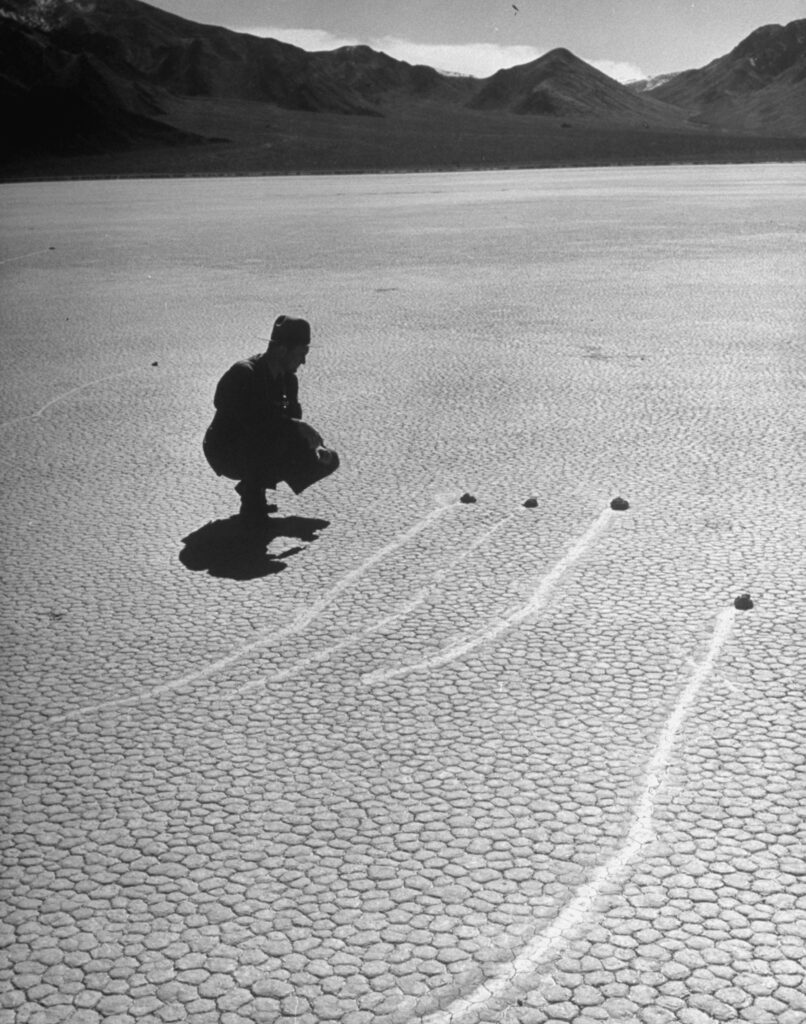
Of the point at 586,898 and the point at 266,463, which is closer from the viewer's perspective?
the point at 586,898

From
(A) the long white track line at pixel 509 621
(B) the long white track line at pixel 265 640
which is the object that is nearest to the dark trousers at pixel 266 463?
(B) the long white track line at pixel 265 640

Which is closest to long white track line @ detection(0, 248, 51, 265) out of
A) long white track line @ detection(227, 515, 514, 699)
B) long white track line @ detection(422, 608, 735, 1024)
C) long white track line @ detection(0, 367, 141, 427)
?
long white track line @ detection(0, 367, 141, 427)

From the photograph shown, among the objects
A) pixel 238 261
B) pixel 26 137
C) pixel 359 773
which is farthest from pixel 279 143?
pixel 359 773

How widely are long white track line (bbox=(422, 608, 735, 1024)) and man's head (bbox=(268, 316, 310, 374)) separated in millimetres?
3423

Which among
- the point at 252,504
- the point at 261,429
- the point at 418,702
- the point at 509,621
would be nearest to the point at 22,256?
the point at 261,429

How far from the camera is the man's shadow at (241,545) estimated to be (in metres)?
6.69

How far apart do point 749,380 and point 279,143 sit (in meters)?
152

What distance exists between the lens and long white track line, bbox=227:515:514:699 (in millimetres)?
5270

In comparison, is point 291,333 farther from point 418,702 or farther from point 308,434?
point 418,702

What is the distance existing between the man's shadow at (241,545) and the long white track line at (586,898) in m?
2.56

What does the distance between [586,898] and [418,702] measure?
1456mm

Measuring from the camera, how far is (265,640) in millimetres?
5703

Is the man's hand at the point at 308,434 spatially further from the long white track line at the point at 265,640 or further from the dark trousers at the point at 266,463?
the long white track line at the point at 265,640

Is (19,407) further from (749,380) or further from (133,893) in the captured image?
(133,893)
